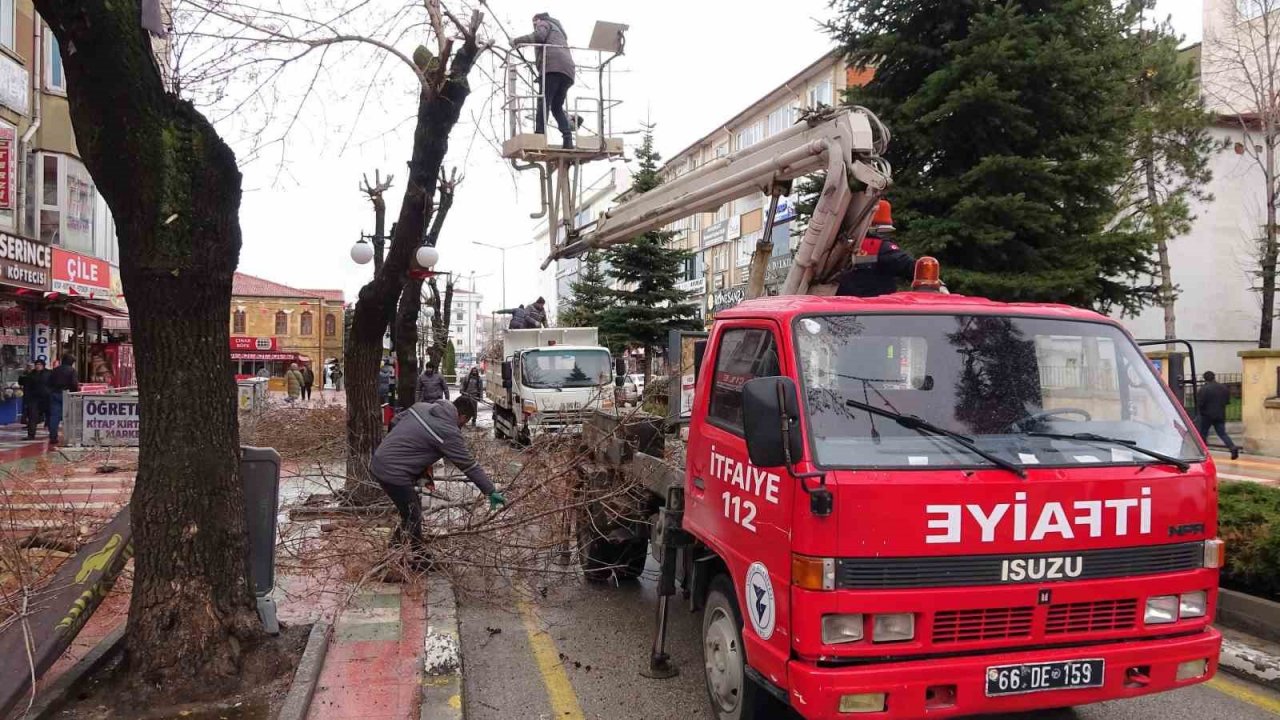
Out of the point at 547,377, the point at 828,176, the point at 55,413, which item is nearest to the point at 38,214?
the point at 55,413

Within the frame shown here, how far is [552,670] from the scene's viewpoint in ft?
18.5

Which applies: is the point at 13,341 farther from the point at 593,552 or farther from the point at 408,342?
the point at 593,552

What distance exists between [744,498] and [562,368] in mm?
15409

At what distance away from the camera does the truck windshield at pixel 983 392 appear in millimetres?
3684

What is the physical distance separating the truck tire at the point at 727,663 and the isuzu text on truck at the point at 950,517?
0.05ft

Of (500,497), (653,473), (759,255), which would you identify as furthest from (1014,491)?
(500,497)

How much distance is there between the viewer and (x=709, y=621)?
14.9 ft

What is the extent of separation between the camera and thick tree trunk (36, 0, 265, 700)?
178 inches

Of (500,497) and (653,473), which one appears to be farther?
(500,497)

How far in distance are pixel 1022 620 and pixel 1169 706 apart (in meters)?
2.06

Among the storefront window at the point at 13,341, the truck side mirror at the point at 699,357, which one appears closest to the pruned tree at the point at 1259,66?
the truck side mirror at the point at 699,357

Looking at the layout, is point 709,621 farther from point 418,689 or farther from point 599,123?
point 599,123

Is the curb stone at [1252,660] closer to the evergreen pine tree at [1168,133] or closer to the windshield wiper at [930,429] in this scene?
the windshield wiper at [930,429]

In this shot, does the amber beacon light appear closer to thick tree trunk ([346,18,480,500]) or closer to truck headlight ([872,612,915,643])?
truck headlight ([872,612,915,643])
